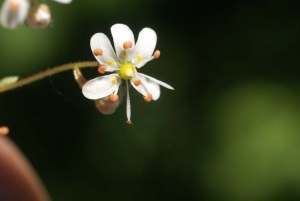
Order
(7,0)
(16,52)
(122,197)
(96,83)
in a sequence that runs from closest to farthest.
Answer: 1. (7,0)
2. (96,83)
3. (16,52)
4. (122,197)

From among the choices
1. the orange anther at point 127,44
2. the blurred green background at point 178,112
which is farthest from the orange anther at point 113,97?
the blurred green background at point 178,112

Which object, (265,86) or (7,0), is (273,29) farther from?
Result: (7,0)

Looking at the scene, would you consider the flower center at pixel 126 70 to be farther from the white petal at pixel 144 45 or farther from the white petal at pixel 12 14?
the white petal at pixel 12 14

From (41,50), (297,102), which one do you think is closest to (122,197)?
(41,50)

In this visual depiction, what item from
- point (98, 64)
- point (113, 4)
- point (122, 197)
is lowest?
point (122, 197)

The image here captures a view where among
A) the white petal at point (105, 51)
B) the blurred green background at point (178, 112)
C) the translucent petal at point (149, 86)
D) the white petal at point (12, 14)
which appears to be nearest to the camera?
the white petal at point (12, 14)

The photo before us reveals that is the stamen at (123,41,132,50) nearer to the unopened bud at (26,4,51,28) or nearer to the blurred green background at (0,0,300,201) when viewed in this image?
the unopened bud at (26,4,51,28)

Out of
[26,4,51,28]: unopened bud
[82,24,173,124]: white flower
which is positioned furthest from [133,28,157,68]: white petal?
[26,4,51,28]: unopened bud
